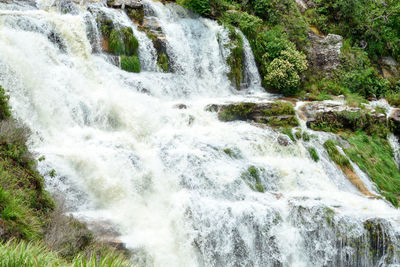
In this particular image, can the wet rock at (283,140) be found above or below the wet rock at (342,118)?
below

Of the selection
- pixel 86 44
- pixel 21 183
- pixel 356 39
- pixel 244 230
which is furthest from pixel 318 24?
pixel 21 183

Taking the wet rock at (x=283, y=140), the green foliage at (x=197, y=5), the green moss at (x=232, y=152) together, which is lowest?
the green moss at (x=232, y=152)

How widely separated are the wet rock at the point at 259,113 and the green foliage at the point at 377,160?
249cm

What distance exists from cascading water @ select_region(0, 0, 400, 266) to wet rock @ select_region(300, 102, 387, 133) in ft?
5.48

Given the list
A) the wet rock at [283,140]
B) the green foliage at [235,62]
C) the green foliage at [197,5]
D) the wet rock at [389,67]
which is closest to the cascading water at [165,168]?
the wet rock at [283,140]

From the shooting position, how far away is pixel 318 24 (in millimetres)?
22688

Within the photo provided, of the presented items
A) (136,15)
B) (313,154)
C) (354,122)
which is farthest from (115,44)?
(354,122)

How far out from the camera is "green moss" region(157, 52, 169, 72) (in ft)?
51.9

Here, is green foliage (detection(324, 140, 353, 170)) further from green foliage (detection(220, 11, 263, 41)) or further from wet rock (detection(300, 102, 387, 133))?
green foliage (detection(220, 11, 263, 41))

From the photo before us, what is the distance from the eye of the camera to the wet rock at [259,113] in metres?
13.7

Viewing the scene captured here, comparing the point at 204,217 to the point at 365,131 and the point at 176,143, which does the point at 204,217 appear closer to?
the point at 176,143

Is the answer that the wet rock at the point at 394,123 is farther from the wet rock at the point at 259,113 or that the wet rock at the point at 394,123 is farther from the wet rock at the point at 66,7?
the wet rock at the point at 66,7

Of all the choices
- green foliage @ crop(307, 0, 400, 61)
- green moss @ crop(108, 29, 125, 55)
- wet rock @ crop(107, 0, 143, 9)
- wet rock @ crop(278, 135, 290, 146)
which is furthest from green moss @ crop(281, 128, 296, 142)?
green foliage @ crop(307, 0, 400, 61)

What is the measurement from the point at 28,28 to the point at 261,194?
9.82 m
